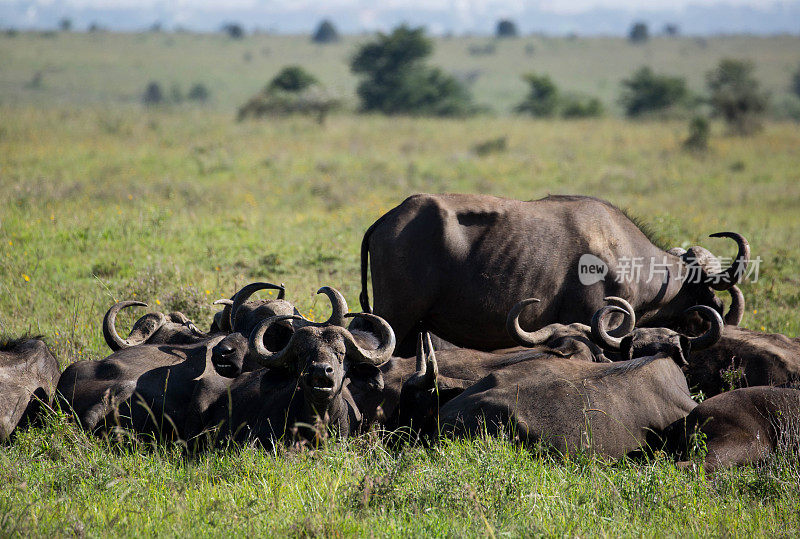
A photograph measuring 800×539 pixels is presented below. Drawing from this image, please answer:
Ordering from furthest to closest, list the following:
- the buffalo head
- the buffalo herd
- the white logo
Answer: the white logo, the buffalo head, the buffalo herd

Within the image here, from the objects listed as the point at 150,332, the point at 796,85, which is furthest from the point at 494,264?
the point at 796,85

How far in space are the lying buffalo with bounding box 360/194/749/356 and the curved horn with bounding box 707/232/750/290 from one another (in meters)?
0.01

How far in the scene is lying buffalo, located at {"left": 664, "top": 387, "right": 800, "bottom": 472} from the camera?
5.69m

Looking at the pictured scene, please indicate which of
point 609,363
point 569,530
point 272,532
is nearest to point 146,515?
point 272,532

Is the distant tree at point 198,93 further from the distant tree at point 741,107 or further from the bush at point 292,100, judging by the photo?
the distant tree at point 741,107

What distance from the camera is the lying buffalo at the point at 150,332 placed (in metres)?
7.52

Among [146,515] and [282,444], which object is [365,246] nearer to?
[282,444]

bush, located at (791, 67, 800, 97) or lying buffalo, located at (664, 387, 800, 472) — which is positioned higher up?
bush, located at (791, 67, 800, 97)

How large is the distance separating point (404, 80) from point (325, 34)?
50.8 metres

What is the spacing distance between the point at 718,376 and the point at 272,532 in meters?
4.53

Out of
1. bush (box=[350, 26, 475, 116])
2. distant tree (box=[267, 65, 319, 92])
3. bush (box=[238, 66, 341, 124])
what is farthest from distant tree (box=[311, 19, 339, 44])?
bush (box=[238, 66, 341, 124])

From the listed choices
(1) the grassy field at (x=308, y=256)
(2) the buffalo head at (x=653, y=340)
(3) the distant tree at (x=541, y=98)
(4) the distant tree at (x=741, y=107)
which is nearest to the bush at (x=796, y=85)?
(3) the distant tree at (x=541, y=98)

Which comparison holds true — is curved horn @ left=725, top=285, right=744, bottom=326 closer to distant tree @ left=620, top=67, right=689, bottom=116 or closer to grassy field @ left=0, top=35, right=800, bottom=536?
grassy field @ left=0, top=35, right=800, bottom=536

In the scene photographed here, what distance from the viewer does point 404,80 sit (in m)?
41.4
